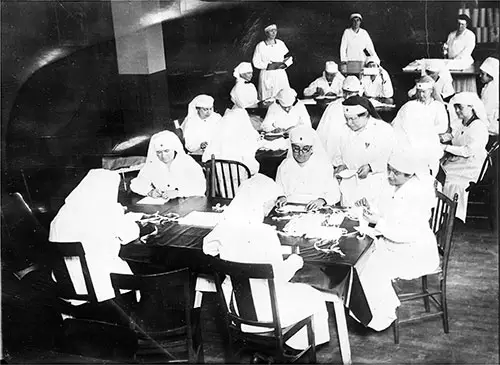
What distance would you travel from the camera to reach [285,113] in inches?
211

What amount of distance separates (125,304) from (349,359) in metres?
1.14

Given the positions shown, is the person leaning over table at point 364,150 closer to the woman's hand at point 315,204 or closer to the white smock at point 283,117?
the woman's hand at point 315,204

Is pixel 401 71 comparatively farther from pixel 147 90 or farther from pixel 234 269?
pixel 234 269

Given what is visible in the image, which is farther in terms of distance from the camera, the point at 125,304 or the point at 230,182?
the point at 230,182

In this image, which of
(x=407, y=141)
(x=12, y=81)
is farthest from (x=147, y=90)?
(x=407, y=141)

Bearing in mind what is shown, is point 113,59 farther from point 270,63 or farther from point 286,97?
point 270,63

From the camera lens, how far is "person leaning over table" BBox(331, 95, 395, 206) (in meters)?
3.82

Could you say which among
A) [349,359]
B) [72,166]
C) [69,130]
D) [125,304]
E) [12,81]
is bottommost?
[349,359]

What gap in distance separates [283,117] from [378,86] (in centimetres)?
116

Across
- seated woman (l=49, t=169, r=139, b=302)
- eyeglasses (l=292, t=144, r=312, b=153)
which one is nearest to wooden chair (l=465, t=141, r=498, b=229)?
eyeglasses (l=292, t=144, r=312, b=153)

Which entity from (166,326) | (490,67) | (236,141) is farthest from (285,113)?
(166,326)

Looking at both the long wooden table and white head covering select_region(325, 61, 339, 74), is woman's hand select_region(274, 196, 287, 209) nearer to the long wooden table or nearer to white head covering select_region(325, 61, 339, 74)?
the long wooden table

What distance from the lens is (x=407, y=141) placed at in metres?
4.70

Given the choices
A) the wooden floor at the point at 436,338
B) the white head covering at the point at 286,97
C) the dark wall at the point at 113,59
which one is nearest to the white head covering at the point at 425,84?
the dark wall at the point at 113,59
